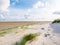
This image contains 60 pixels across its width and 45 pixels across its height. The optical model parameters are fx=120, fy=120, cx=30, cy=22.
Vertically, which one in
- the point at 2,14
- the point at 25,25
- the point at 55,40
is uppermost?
the point at 2,14

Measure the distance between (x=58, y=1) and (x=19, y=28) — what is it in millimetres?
681

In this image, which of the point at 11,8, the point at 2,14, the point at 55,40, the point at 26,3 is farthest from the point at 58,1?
the point at 2,14

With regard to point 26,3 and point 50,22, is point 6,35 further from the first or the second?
point 50,22

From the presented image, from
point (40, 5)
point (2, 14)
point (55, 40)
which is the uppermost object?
point (40, 5)

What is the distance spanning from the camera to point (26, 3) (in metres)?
1.73

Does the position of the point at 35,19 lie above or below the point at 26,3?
below

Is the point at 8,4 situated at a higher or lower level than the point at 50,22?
higher

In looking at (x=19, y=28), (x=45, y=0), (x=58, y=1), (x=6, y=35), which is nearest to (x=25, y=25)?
(x=19, y=28)

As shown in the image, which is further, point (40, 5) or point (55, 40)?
point (40, 5)

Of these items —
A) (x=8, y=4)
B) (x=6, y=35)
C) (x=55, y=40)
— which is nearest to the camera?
(x=55, y=40)

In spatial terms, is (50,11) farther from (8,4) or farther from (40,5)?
(8,4)

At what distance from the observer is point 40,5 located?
1716 millimetres

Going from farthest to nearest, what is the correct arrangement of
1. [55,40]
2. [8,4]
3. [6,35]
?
1. [8,4]
2. [6,35]
3. [55,40]

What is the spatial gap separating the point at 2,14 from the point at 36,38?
69 centimetres
